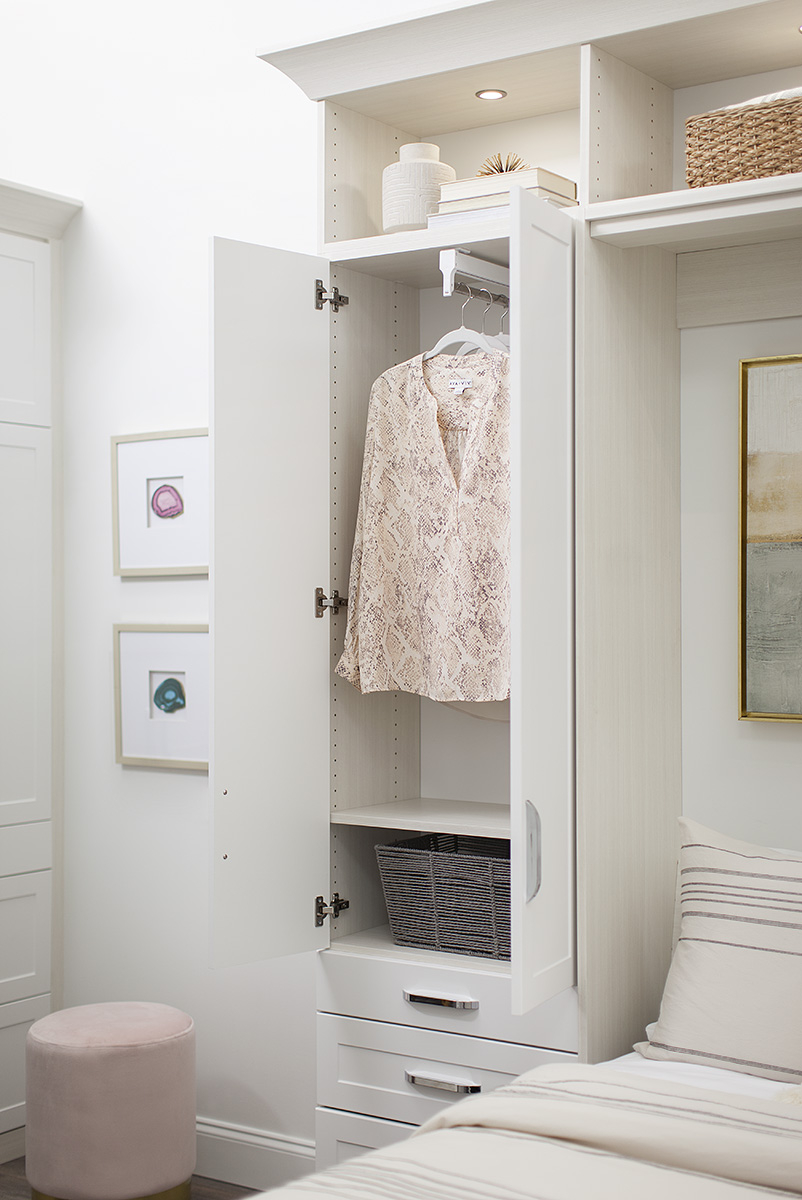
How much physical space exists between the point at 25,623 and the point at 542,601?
5.98ft

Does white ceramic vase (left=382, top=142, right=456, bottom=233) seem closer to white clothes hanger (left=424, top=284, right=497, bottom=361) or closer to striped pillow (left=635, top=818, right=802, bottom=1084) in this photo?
white clothes hanger (left=424, top=284, right=497, bottom=361)

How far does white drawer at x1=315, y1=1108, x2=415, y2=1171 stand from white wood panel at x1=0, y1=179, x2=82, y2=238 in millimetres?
2399

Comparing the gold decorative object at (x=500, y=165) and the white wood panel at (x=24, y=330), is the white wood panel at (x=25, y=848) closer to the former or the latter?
the white wood panel at (x=24, y=330)

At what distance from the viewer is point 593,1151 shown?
61.5 inches

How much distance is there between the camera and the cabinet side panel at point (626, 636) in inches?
86.0

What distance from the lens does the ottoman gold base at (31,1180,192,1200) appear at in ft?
8.87

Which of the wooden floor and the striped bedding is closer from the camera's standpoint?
the striped bedding

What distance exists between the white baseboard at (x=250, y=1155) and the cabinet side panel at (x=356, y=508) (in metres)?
1.01

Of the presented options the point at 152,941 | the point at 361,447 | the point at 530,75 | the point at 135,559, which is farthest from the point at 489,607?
the point at 152,941

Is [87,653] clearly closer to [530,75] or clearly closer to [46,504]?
[46,504]

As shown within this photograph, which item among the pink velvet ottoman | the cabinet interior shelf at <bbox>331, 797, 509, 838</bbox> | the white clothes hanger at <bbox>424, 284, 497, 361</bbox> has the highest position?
the white clothes hanger at <bbox>424, 284, 497, 361</bbox>

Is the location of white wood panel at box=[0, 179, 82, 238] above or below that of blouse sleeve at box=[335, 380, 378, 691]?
above

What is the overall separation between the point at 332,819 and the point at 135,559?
1.16 m

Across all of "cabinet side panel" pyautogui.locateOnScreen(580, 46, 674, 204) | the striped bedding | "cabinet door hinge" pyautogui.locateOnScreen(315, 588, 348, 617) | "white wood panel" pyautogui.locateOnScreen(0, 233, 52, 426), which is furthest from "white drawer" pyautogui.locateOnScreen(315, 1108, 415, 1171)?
"white wood panel" pyautogui.locateOnScreen(0, 233, 52, 426)
